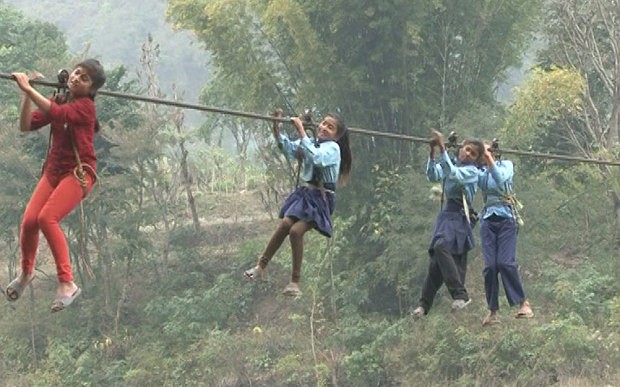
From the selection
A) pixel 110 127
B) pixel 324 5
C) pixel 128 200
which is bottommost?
pixel 128 200

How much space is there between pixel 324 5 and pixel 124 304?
6.91 meters

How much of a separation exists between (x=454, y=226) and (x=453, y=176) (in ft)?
1.05

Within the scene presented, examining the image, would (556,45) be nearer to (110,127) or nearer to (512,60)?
(512,60)

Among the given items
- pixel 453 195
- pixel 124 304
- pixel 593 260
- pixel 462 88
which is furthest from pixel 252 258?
pixel 453 195

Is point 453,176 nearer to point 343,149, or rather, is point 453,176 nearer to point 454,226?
point 454,226

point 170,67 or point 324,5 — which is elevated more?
point 324,5

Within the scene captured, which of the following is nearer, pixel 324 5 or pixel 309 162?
pixel 309 162

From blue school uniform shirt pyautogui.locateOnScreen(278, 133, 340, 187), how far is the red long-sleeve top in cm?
108

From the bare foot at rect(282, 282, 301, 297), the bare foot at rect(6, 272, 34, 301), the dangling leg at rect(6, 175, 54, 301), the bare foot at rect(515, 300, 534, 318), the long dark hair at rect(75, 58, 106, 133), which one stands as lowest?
the bare foot at rect(515, 300, 534, 318)

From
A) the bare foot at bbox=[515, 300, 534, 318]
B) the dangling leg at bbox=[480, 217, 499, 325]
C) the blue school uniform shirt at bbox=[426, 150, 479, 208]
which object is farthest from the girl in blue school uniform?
the bare foot at bbox=[515, 300, 534, 318]

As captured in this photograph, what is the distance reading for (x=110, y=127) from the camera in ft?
54.7

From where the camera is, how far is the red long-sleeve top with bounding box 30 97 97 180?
383 centimetres

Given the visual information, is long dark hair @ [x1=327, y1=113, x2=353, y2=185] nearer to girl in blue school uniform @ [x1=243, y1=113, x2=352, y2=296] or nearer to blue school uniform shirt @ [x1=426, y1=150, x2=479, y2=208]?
girl in blue school uniform @ [x1=243, y1=113, x2=352, y2=296]

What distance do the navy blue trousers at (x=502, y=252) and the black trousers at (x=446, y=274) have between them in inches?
7.9
